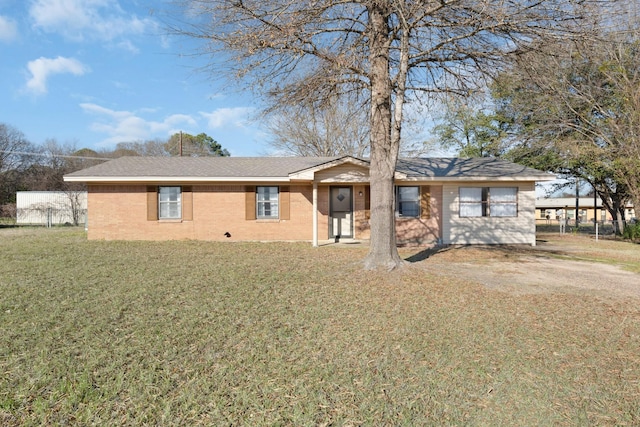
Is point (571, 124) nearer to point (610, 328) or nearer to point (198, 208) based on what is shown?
point (610, 328)

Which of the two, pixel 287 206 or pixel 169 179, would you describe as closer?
pixel 169 179

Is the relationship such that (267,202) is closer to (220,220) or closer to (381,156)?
(220,220)

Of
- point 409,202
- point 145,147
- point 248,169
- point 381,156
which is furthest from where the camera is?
point 145,147

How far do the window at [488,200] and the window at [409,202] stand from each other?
161 centimetres

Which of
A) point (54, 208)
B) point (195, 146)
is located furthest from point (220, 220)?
point (195, 146)

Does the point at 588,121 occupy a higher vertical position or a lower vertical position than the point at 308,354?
higher

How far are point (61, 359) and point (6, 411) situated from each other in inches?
30.0

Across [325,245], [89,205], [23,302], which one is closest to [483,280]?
[325,245]

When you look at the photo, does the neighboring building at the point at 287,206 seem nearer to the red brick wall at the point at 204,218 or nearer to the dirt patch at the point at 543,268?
the red brick wall at the point at 204,218

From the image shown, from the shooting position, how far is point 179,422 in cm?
242

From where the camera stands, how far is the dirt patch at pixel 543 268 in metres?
6.32

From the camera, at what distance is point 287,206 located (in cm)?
1298

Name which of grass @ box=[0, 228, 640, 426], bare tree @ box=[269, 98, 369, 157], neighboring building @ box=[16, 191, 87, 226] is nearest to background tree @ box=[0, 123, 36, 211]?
neighboring building @ box=[16, 191, 87, 226]

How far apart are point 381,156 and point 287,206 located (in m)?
6.26
